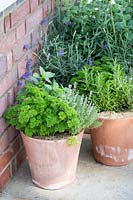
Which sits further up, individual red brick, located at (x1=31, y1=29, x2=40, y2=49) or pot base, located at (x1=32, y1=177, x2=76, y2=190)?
individual red brick, located at (x1=31, y1=29, x2=40, y2=49)

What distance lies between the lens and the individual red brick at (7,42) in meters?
2.90

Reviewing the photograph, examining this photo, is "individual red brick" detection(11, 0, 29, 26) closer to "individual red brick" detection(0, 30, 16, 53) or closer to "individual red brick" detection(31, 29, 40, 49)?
"individual red brick" detection(0, 30, 16, 53)

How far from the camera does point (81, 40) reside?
3680 millimetres

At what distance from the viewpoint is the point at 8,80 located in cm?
304

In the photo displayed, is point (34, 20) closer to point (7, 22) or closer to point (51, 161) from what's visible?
point (7, 22)

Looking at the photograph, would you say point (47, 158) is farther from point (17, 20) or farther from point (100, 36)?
point (100, 36)

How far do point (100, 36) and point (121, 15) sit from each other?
0.21 meters

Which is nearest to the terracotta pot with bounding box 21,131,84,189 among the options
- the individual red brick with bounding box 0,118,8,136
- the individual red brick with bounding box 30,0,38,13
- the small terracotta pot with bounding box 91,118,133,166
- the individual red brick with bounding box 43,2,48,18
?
the individual red brick with bounding box 0,118,8,136

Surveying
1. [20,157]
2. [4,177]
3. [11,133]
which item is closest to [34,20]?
[11,133]

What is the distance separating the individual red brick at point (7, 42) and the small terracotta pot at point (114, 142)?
688 millimetres

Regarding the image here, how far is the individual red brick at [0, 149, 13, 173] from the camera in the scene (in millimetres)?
3065

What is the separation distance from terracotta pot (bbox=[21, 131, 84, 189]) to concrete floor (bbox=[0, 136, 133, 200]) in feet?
0.18

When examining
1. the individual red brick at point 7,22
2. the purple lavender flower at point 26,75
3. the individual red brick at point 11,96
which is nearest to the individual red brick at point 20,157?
the individual red brick at point 11,96

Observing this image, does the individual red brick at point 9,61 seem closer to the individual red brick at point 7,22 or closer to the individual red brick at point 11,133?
the individual red brick at point 7,22
